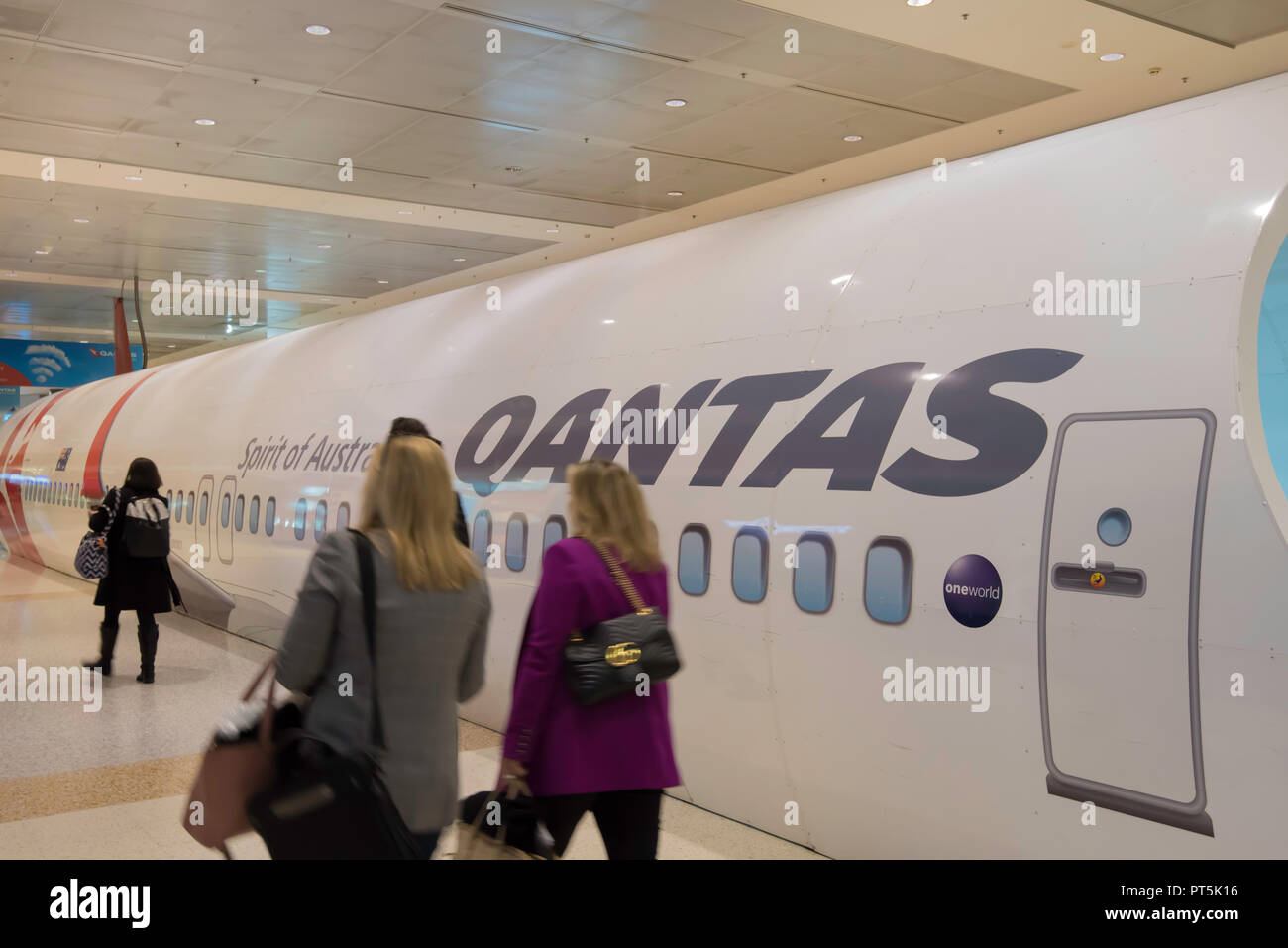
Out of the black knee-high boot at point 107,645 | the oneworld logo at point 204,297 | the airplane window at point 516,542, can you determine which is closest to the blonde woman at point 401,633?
the airplane window at point 516,542

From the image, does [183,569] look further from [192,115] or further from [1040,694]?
[1040,694]

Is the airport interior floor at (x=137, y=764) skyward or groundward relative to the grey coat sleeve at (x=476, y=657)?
groundward

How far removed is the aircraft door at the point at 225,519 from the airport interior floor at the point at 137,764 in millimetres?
998

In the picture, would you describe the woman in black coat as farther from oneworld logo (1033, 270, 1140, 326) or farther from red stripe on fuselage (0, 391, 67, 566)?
red stripe on fuselage (0, 391, 67, 566)

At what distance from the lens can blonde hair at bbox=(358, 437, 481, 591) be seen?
348cm

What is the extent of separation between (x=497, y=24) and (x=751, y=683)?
5.28 metres

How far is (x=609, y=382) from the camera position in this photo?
7094 mm

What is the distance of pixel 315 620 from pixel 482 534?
457 cm

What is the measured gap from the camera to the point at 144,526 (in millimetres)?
10031

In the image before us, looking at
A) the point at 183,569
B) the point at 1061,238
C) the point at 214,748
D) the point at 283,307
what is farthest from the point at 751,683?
the point at 283,307

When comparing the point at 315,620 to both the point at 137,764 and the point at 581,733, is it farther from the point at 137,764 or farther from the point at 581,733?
the point at 137,764

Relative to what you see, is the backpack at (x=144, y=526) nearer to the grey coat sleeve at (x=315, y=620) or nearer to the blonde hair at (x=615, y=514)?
the blonde hair at (x=615, y=514)

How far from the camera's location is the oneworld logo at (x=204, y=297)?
21.1m

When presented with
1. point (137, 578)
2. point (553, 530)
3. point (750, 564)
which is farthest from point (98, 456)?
point (750, 564)
